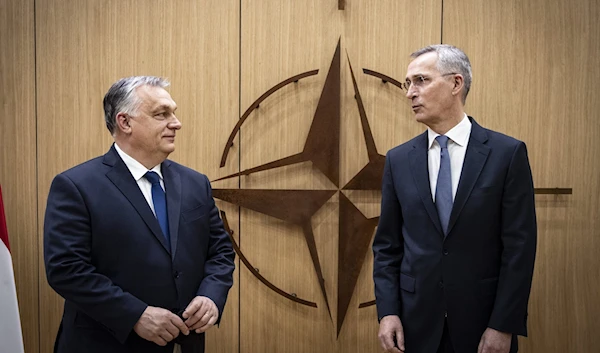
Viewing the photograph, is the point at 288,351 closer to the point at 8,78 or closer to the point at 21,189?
the point at 21,189

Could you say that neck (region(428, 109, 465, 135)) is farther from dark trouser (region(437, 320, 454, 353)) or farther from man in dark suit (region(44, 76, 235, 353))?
man in dark suit (region(44, 76, 235, 353))

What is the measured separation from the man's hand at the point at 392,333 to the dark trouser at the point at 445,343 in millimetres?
129

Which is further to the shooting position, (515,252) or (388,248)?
(388,248)

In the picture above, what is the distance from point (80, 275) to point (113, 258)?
4.8 inches

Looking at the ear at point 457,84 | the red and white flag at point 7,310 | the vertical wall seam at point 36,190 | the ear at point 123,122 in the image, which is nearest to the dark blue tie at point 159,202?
the ear at point 123,122

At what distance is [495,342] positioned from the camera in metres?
1.92

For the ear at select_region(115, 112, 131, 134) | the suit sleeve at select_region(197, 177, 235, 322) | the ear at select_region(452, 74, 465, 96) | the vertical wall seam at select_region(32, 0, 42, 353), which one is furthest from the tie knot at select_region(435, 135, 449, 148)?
the vertical wall seam at select_region(32, 0, 42, 353)

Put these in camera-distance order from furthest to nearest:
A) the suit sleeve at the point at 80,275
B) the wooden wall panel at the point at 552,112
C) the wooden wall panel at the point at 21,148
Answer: the wooden wall panel at the point at 552,112 < the wooden wall panel at the point at 21,148 < the suit sleeve at the point at 80,275

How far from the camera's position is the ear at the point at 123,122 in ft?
6.68

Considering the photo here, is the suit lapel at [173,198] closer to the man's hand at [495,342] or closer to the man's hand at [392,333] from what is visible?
the man's hand at [392,333]

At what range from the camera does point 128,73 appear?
118 inches

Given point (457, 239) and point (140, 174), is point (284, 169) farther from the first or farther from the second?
point (457, 239)

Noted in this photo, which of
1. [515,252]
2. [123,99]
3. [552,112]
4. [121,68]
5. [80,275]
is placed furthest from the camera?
[552,112]

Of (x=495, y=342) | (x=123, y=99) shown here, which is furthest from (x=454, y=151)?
(x=123, y=99)
